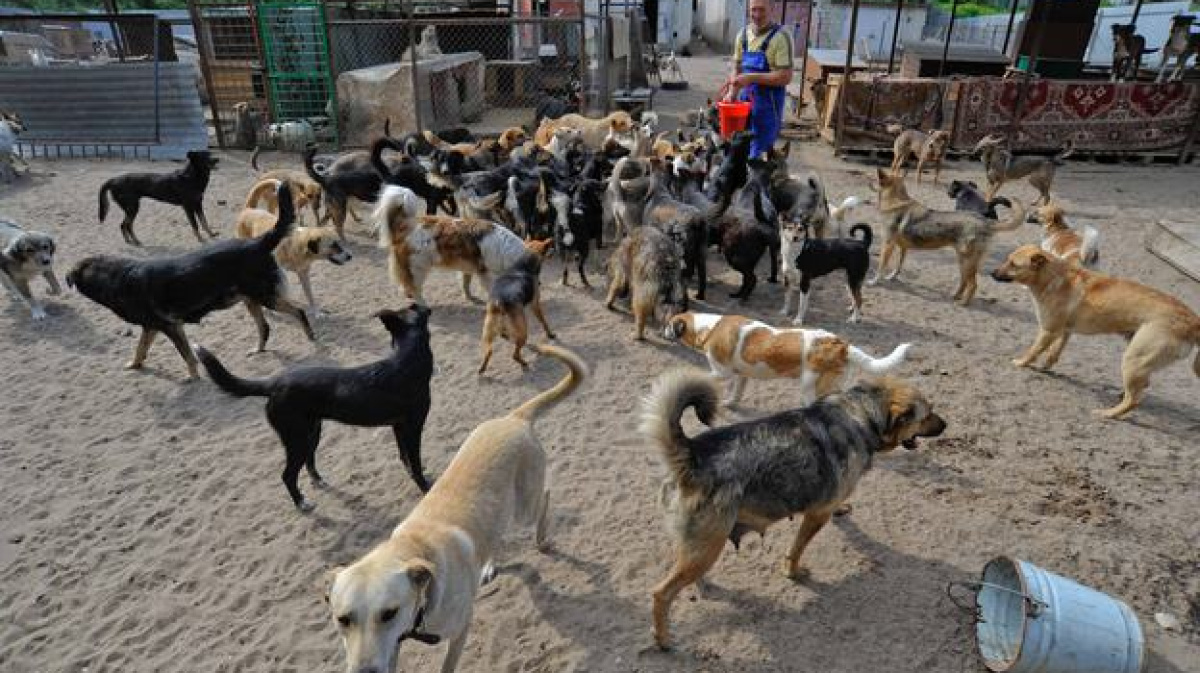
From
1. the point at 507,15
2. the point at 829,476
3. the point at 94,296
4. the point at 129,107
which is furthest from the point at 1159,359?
the point at 507,15

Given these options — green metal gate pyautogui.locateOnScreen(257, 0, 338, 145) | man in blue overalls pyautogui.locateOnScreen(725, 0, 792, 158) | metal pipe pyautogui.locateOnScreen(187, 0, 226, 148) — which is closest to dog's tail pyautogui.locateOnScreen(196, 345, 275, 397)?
man in blue overalls pyautogui.locateOnScreen(725, 0, 792, 158)

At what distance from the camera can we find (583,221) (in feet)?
24.9

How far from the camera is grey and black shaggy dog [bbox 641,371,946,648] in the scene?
3.12m

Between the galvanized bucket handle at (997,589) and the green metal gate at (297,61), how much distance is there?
47.0 feet

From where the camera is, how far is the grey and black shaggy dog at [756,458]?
3.12 m

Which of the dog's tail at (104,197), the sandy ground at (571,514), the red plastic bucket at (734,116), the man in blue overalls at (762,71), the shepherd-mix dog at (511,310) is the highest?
the man in blue overalls at (762,71)

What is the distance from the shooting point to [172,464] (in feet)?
15.6

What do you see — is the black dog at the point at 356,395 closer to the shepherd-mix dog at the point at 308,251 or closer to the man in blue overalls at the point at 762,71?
the shepherd-mix dog at the point at 308,251

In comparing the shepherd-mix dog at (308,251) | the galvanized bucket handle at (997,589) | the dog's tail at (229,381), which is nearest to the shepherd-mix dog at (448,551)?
the dog's tail at (229,381)

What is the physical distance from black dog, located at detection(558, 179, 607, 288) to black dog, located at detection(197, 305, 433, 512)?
3565 mm

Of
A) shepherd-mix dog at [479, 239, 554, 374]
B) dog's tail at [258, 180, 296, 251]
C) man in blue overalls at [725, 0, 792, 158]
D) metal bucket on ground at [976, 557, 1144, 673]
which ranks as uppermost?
man in blue overalls at [725, 0, 792, 158]

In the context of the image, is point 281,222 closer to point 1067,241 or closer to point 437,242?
point 437,242

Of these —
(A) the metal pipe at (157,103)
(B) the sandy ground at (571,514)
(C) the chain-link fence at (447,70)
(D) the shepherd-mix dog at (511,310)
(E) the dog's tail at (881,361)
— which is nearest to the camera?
(B) the sandy ground at (571,514)

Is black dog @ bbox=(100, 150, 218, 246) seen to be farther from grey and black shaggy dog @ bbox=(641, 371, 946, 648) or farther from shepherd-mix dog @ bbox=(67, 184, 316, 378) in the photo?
grey and black shaggy dog @ bbox=(641, 371, 946, 648)
